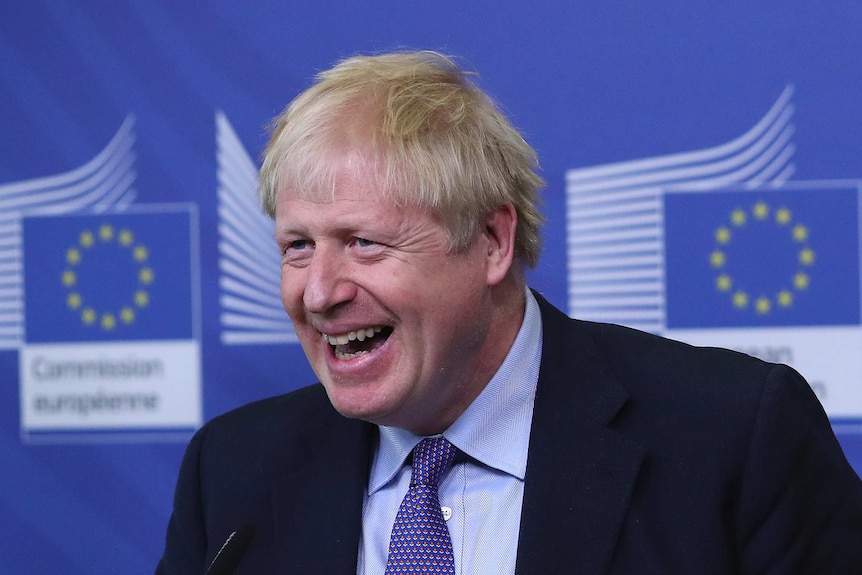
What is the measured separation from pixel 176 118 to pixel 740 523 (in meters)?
1.52

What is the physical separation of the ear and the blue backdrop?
581 millimetres

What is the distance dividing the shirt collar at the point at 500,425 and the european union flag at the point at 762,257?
556mm

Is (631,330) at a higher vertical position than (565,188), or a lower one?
lower


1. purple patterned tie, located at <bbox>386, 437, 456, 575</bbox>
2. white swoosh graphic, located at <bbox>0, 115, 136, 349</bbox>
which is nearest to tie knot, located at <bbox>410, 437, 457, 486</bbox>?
purple patterned tie, located at <bbox>386, 437, 456, 575</bbox>

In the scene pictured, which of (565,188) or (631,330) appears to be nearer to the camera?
(631,330)

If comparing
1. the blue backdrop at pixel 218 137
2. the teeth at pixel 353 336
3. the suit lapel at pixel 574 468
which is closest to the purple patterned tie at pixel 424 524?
the suit lapel at pixel 574 468

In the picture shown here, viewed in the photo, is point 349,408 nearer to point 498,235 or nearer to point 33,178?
point 498,235

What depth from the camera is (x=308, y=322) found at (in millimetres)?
1617

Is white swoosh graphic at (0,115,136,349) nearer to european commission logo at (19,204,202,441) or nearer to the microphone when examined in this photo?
european commission logo at (19,204,202,441)

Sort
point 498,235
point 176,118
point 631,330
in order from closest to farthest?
point 498,235, point 631,330, point 176,118

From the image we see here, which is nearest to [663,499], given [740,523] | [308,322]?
[740,523]

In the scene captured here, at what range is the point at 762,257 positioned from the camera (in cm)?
221

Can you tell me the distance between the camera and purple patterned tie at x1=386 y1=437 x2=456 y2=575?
1612mm

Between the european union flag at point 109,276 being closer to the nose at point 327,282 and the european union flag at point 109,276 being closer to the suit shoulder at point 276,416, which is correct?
the suit shoulder at point 276,416
